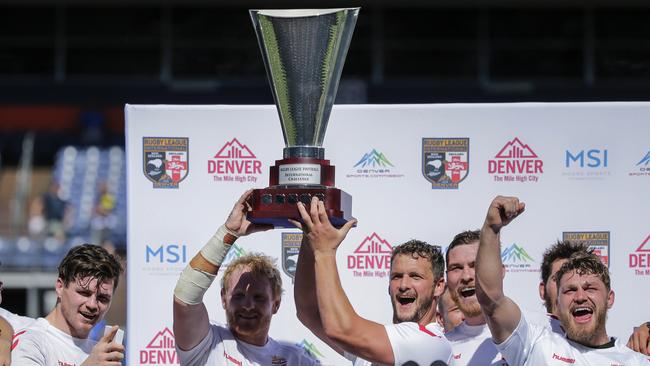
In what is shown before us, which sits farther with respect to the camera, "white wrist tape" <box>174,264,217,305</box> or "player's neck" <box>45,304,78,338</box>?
"player's neck" <box>45,304,78,338</box>

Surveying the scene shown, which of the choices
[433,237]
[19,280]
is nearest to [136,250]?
[433,237]

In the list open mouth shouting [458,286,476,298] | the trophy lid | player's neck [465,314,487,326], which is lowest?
player's neck [465,314,487,326]

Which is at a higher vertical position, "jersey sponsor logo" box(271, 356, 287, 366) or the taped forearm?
the taped forearm

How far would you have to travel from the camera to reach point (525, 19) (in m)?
18.8

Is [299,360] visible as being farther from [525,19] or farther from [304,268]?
[525,19]

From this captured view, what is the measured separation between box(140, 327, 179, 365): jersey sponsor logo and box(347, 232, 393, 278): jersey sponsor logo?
1.04 metres

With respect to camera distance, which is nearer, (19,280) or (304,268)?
(304,268)

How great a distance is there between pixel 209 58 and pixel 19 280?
6.48m

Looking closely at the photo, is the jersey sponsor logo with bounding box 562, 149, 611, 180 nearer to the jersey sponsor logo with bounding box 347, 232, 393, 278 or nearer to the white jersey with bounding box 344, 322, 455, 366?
the jersey sponsor logo with bounding box 347, 232, 393, 278

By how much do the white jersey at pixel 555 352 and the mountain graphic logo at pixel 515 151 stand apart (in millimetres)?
1079

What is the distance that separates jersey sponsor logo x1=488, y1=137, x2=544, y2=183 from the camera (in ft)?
18.9

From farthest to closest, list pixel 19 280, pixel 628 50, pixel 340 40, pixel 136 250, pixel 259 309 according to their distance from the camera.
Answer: pixel 628 50
pixel 19 280
pixel 136 250
pixel 259 309
pixel 340 40

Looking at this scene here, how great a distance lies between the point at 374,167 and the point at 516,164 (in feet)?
2.47

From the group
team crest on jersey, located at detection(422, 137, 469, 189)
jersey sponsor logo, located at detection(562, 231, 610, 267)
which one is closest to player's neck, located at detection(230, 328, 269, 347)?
team crest on jersey, located at detection(422, 137, 469, 189)
